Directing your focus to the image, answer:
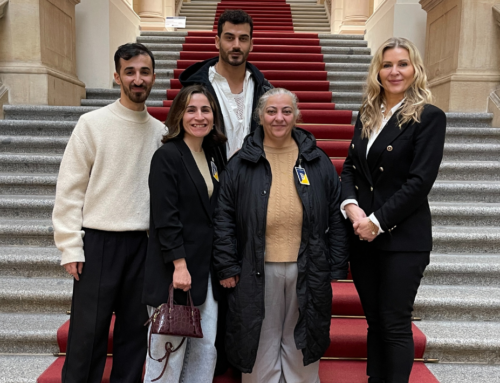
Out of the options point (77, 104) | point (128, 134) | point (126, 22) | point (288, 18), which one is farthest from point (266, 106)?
point (288, 18)

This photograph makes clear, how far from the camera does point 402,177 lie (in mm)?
1846

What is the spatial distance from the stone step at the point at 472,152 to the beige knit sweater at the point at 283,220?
2.74m

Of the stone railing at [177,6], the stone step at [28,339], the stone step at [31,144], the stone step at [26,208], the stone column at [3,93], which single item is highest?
the stone railing at [177,6]

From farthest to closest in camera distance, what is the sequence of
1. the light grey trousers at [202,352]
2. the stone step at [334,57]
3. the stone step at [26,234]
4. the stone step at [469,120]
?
1. the stone step at [334,57]
2. the stone step at [469,120]
3. the stone step at [26,234]
4. the light grey trousers at [202,352]

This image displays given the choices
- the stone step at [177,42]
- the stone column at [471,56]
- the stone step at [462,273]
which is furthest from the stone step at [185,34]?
the stone step at [462,273]

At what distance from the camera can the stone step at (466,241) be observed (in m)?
3.17

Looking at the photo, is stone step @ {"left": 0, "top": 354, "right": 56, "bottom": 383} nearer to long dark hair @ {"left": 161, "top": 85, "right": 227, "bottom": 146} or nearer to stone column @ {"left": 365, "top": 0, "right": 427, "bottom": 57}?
long dark hair @ {"left": 161, "top": 85, "right": 227, "bottom": 146}

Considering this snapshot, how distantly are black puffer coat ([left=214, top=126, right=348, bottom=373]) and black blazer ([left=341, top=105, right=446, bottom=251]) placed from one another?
19cm

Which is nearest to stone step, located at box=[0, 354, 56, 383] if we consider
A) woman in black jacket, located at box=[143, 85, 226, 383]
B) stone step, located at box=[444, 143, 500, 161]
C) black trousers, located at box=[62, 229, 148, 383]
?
black trousers, located at box=[62, 229, 148, 383]

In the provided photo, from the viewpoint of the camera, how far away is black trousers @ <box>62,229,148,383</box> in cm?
187

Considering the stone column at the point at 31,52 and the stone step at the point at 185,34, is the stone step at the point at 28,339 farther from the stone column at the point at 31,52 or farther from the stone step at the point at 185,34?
the stone step at the point at 185,34

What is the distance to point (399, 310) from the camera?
1.87m

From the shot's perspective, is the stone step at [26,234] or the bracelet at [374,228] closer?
the bracelet at [374,228]

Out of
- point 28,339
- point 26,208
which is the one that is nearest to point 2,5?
point 26,208
